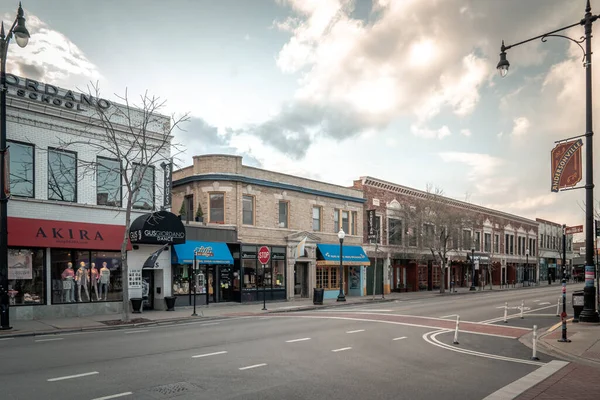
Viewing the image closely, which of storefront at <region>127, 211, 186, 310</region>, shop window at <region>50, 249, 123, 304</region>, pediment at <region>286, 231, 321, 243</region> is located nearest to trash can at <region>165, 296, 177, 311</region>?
storefront at <region>127, 211, 186, 310</region>

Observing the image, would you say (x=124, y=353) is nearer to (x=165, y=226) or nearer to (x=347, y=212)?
(x=165, y=226)

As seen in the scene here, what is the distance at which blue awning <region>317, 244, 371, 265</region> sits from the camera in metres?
34.2

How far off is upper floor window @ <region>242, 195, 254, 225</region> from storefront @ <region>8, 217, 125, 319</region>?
8.69 meters

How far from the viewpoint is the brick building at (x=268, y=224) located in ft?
95.9

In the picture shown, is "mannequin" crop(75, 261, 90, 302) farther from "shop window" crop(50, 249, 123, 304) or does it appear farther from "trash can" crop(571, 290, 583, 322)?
"trash can" crop(571, 290, 583, 322)

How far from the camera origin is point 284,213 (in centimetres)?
3303

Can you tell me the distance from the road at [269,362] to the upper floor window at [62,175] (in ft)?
25.8

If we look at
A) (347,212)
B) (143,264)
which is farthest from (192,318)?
(347,212)

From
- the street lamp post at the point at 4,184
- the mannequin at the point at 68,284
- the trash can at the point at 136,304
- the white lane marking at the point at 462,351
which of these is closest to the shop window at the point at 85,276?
the mannequin at the point at 68,284

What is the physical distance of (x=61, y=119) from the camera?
21.9 metres

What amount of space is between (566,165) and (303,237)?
62.7 ft

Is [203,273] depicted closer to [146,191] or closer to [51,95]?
[146,191]

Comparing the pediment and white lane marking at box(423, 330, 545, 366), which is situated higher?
the pediment

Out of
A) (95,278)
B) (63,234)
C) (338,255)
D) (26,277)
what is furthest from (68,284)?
(338,255)
